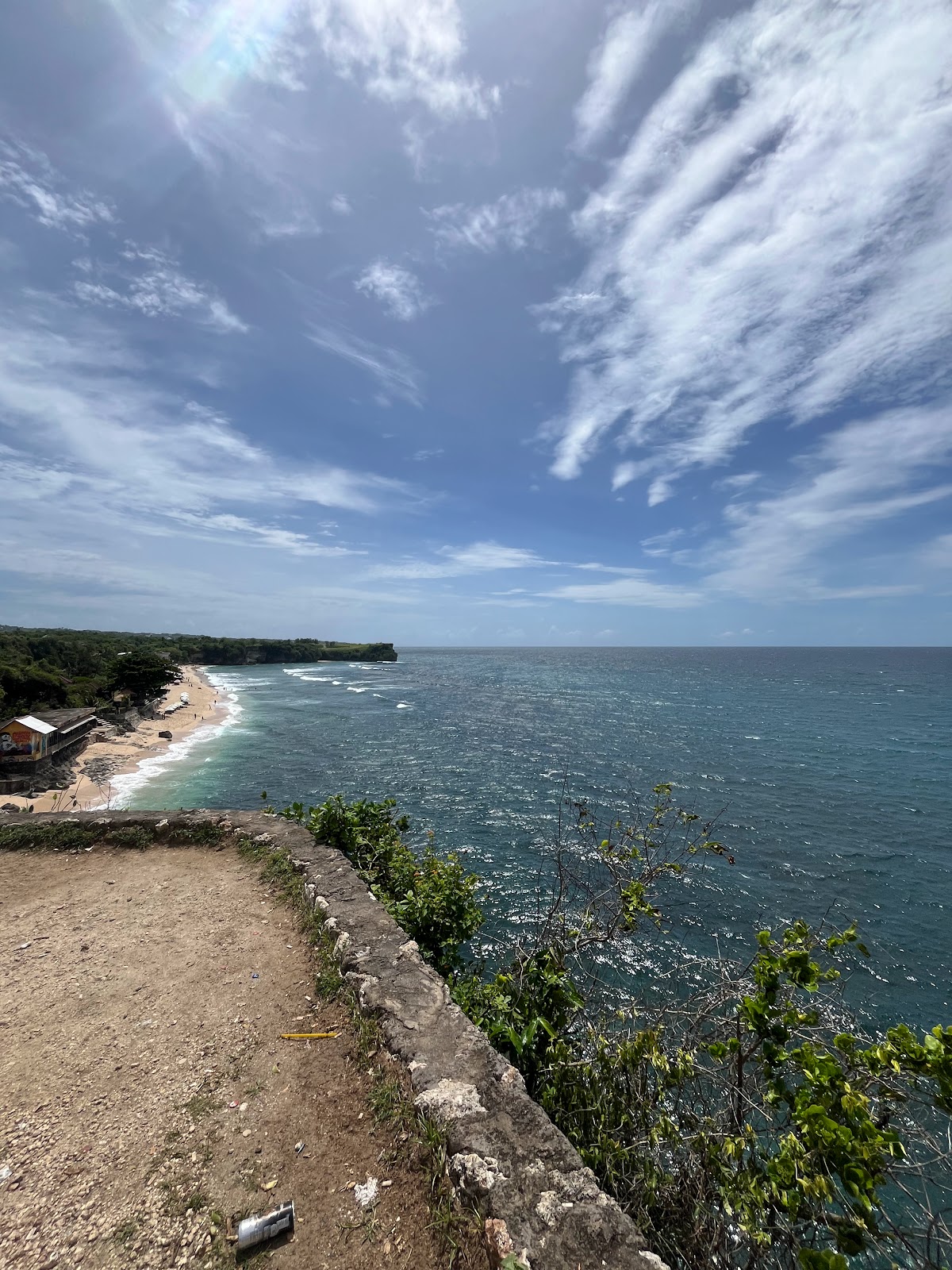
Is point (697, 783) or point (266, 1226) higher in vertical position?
point (266, 1226)

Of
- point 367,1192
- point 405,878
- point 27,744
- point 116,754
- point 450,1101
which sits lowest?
point 116,754

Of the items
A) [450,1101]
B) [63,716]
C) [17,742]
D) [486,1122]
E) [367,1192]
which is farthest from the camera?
[63,716]

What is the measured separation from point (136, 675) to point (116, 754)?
681 inches

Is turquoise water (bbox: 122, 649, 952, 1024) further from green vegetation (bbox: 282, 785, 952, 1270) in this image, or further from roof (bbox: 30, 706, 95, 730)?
roof (bbox: 30, 706, 95, 730)

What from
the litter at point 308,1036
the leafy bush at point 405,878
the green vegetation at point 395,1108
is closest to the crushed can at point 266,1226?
the green vegetation at point 395,1108

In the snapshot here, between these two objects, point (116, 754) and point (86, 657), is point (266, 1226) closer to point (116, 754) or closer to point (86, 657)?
point (116, 754)

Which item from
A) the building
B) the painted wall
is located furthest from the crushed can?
the painted wall

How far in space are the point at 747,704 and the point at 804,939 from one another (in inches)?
2362

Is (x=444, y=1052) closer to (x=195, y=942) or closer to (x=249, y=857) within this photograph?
(x=195, y=942)

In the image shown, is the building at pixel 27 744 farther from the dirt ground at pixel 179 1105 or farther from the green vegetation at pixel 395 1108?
the green vegetation at pixel 395 1108

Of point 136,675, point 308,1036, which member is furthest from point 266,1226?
point 136,675

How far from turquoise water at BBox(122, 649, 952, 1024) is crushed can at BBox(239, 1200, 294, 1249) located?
9855 millimetres

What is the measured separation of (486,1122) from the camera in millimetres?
3385

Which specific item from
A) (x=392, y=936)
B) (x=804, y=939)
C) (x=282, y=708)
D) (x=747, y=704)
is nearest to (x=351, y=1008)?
(x=392, y=936)
